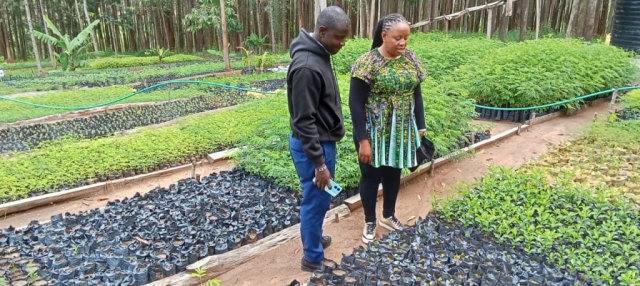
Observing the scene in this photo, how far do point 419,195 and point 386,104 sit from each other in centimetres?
185

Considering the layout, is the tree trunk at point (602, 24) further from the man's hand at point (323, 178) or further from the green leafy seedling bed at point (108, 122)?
the man's hand at point (323, 178)

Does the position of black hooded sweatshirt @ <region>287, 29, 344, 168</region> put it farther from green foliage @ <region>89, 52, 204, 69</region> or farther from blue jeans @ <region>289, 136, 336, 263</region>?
green foliage @ <region>89, 52, 204, 69</region>

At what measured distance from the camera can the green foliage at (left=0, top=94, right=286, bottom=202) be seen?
521 centimetres

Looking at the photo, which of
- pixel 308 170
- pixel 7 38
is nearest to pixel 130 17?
pixel 7 38

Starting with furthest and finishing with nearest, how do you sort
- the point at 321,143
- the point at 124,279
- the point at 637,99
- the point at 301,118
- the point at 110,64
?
the point at 110,64, the point at 637,99, the point at 124,279, the point at 321,143, the point at 301,118

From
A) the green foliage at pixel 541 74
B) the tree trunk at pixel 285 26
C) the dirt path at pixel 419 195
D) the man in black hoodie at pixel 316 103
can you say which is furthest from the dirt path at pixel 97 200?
the tree trunk at pixel 285 26

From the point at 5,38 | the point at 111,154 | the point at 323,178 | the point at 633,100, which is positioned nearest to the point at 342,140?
the point at 323,178

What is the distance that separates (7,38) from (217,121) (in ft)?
81.8

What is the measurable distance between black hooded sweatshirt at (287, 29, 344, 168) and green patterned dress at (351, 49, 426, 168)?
1.59 feet

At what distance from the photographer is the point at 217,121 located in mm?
7707

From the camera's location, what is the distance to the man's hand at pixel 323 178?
2.75 m

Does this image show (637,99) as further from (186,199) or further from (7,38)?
(7,38)

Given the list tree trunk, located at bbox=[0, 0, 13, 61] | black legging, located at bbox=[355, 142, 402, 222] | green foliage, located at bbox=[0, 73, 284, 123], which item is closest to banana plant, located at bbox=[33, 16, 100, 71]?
green foliage, located at bbox=[0, 73, 284, 123]

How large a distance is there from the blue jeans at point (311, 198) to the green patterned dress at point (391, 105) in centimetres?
51
